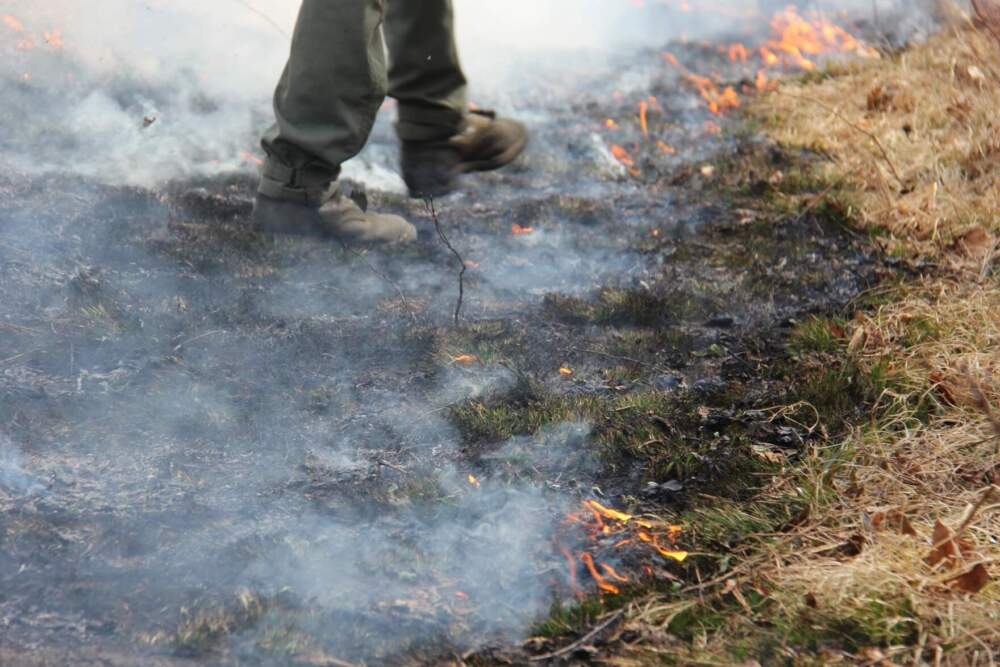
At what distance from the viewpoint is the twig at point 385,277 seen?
127 inches

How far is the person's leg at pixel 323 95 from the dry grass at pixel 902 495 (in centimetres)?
173

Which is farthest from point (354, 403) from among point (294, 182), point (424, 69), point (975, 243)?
point (975, 243)

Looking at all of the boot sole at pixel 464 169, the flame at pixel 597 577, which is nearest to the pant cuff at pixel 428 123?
the boot sole at pixel 464 169

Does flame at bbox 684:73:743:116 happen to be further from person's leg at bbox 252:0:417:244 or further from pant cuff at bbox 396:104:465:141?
person's leg at bbox 252:0:417:244

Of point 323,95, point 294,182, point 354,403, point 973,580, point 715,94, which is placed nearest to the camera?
point 973,580

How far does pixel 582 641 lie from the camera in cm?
196

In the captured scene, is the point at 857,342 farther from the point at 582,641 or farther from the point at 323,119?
the point at 323,119

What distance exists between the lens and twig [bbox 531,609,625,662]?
6.36 ft

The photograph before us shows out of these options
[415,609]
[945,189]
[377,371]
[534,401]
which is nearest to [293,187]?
[377,371]

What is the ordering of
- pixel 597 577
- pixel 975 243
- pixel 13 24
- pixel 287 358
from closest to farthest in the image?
pixel 597 577, pixel 287 358, pixel 975 243, pixel 13 24

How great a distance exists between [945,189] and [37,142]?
12.7ft

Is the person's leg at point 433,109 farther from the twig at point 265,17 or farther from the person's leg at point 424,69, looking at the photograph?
the twig at point 265,17

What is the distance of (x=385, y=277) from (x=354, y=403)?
798 mm

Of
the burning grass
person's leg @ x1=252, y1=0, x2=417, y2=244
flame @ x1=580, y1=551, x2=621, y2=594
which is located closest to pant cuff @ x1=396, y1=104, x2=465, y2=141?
person's leg @ x1=252, y1=0, x2=417, y2=244
